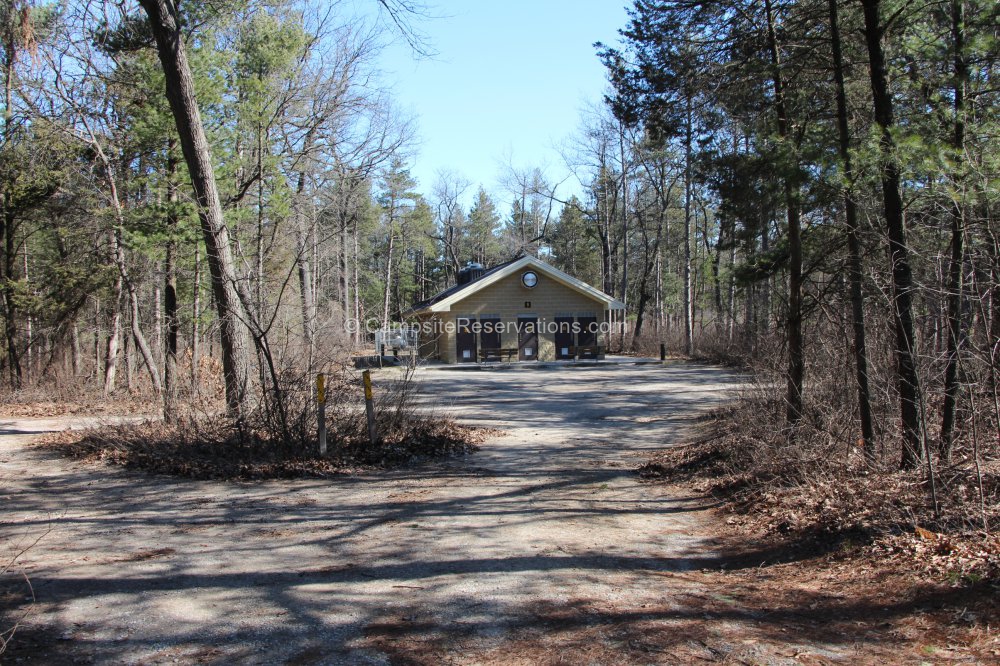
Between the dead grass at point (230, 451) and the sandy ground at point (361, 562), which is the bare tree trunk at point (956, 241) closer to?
the sandy ground at point (361, 562)

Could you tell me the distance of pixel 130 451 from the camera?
9.03 meters

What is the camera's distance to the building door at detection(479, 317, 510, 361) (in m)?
31.9

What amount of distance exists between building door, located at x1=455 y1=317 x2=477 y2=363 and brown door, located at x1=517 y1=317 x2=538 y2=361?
220 cm

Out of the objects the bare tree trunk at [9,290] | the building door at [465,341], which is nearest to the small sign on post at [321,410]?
the bare tree trunk at [9,290]

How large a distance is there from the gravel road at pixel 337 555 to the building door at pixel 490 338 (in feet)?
71.6

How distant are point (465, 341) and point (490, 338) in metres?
1.19

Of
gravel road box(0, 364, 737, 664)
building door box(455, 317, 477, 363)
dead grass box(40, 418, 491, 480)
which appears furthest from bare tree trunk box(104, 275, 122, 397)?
building door box(455, 317, 477, 363)

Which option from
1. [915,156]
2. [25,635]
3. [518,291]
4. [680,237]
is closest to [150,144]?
[25,635]

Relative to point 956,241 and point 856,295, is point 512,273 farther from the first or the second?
point 956,241

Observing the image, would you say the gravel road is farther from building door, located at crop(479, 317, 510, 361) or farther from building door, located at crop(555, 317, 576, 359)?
building door, located at crop(555, 317, 576, 359)

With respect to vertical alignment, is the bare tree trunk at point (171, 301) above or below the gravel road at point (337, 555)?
above

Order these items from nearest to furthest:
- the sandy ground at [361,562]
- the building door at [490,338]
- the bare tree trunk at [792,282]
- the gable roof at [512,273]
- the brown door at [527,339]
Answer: the sandy ground at [361,562], the bare tree trunk at [792,282], the gable roof at [512,273], the building door at [490,338], the brown door at [527,339]

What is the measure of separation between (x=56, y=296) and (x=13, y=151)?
3858mm

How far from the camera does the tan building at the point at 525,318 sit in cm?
3164
